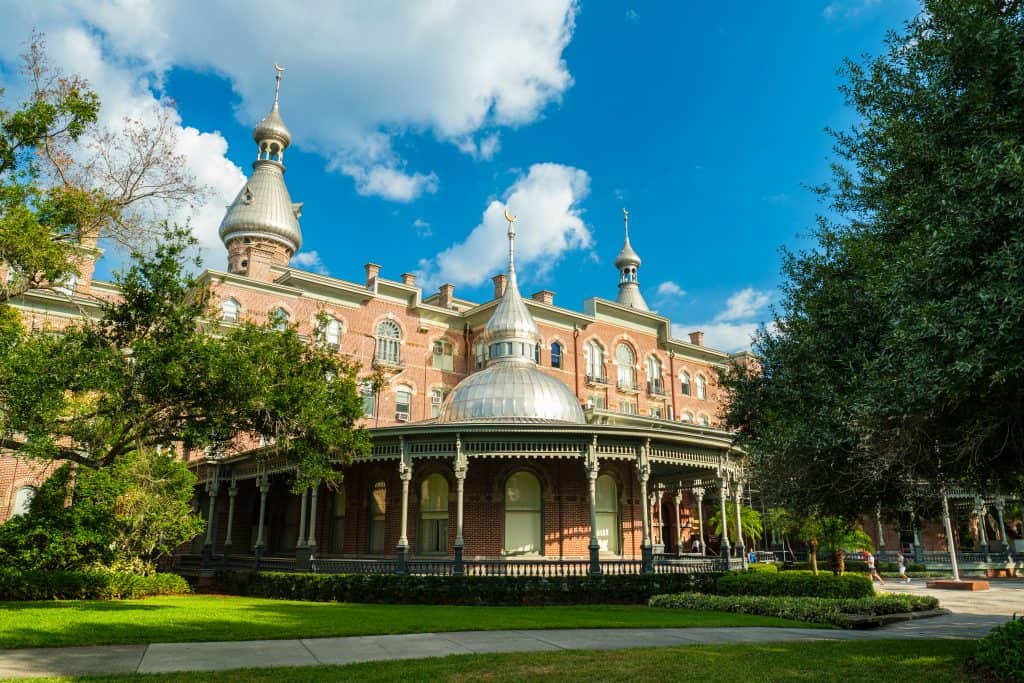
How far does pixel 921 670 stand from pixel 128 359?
648 inches

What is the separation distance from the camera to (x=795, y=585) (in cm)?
1953

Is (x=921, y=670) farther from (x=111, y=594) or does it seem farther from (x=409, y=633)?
(x=111, y=594)

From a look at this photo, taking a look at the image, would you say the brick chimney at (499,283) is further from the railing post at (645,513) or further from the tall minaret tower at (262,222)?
the railing post at (645,513)

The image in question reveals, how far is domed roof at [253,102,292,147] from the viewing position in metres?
54.0

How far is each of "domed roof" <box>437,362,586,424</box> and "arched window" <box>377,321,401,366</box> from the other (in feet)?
50.0

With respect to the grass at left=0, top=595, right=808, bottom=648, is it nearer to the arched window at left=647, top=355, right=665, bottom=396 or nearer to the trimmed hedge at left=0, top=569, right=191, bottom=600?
the trimmed hedge at left=0, top=569, right=191, bottom=600

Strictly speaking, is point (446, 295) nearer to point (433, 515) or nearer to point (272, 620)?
point (433, 515)

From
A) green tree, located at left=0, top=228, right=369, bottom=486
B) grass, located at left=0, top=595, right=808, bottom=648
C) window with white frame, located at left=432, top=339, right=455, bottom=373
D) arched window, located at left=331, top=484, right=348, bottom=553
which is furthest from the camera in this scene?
window with white frame, located at left=432, top=339, right=455, bottom=373

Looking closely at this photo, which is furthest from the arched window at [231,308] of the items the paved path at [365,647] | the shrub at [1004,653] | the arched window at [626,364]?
the shrub at [1004,653]

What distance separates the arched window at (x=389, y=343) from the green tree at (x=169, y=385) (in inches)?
999

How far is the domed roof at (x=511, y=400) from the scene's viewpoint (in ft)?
90.9

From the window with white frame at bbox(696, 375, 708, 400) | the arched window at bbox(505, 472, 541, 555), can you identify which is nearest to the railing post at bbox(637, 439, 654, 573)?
the arched window at bbox(505, 472, 541, 555)

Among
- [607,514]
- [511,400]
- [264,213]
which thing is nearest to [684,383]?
[511,400]

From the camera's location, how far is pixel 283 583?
76.7 feet
